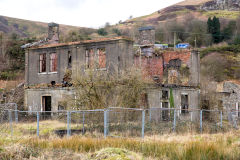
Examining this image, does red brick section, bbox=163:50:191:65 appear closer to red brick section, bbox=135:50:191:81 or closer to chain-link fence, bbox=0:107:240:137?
red brick section, bbox=135:50:191:81

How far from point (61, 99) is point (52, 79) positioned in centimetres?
218

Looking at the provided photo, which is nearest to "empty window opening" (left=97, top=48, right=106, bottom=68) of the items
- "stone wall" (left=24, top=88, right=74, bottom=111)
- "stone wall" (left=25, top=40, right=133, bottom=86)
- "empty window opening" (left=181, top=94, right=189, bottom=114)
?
"stone wall" (left=25, top=40, right=133, bottom=86)

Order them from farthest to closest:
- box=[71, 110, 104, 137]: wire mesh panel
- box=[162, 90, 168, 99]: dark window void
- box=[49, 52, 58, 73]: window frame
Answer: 1. box=[49, 52, 58, 73]: window frame
2. box=[162, 90, 168, 99]: dark window void
3. box=[71, 110, 104, 137]: wire mesh panel

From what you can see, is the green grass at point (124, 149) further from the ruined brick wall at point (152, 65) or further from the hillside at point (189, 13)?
the hillside at point (189, 13)

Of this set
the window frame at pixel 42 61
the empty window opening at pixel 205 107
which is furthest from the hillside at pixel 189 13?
the window frame at pixel 42 61

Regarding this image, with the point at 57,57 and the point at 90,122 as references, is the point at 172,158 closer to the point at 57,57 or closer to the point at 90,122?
the point at 90,122

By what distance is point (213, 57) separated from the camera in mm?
57062

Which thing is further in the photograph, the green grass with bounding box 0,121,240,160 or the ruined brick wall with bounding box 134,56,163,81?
the ruined brick wall with bounding box 134,56,163,81

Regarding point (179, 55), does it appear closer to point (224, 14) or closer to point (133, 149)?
point (133, 149)

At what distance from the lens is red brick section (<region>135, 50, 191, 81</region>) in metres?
29.3

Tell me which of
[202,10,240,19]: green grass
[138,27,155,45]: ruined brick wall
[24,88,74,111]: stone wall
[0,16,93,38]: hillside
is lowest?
[24,88,74,111]: stone wall

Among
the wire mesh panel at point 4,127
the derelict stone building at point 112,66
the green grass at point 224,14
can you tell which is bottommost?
the wire mesh panel at point 4,127

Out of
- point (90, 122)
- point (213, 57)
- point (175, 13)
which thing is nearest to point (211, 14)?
point (175, 13)

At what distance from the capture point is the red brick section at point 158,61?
29.3m
